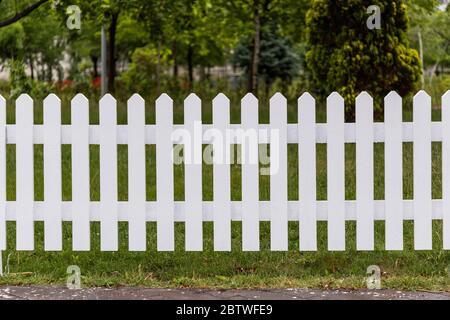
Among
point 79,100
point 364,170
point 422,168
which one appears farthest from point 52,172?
point 422,168

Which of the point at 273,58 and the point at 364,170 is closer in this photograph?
the point at 364,170

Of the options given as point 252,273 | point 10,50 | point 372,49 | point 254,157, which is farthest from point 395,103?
point 10,50

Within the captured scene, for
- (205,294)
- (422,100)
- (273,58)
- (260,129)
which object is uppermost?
(273,58)

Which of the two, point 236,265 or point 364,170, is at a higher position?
point 364,170

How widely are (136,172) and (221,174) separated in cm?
62

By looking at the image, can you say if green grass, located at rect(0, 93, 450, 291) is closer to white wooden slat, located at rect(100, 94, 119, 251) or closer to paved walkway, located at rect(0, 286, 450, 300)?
paved walkway, located at rect(0, 286, 450, 300)

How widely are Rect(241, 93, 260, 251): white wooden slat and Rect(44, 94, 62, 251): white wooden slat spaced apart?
52.9 inches

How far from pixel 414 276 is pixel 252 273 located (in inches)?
45.4

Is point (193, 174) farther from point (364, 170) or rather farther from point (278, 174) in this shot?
point (364, 170)

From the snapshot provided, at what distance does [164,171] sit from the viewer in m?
5.49

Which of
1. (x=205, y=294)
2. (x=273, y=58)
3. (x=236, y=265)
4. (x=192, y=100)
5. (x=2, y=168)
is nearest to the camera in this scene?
(x=205, y=294)

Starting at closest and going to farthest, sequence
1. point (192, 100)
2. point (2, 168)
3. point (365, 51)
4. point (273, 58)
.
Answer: point (192, 100) → point (2, 168) → point (365, 51) → point (273, 58)

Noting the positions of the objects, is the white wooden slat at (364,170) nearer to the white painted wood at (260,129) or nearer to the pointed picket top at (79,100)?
the white painted wood at (260,129)

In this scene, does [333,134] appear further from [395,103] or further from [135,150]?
[135,150]
